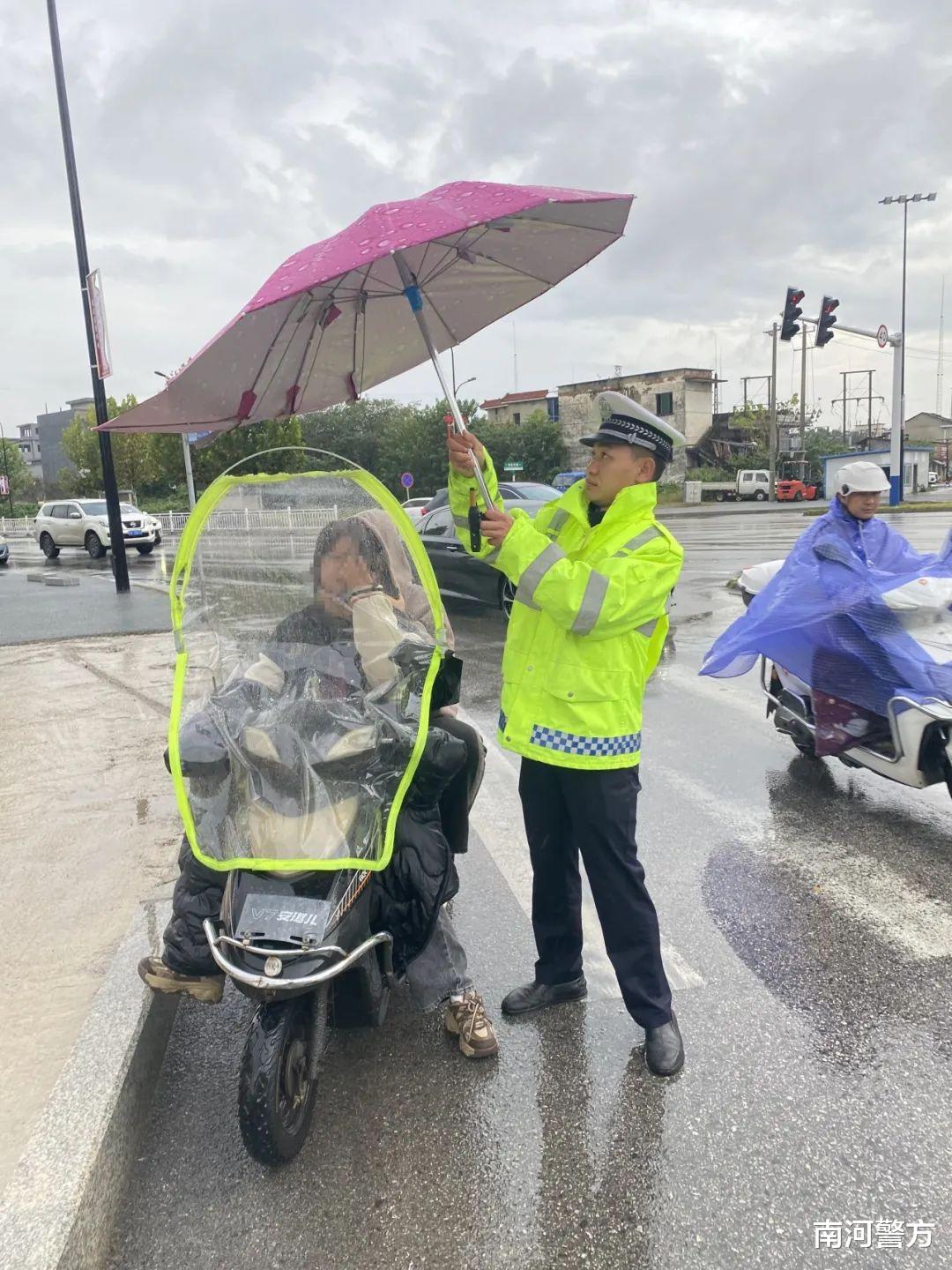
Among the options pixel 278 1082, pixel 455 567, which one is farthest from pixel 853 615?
pixel 455 567

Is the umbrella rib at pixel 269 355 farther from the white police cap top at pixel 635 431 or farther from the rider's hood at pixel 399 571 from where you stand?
the white police cap top at pixel 635 431

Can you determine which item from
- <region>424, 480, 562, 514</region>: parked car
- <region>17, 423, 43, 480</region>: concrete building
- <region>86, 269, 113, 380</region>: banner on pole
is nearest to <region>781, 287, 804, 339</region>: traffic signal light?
<region>424, 480, 562, 514</region>: parked car

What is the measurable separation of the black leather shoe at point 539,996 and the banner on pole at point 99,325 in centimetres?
1107

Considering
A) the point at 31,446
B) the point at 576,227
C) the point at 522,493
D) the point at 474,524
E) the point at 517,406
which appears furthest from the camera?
the point at 31,446

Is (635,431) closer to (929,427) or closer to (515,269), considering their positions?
(515,269)

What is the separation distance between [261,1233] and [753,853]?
267 centimetres

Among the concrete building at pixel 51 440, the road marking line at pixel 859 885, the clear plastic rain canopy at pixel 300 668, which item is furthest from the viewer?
the concrete building at pixel 51 440

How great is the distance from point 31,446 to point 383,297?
138 meters

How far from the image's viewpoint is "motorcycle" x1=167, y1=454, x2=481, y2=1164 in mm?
2178

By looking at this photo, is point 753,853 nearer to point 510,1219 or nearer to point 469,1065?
point 469,1065

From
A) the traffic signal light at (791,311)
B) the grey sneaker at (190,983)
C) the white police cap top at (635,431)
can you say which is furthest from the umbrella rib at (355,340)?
the traffic signal light at (791,311)

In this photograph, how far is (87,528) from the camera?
85.5 ft

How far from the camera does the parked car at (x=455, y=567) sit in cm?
1072

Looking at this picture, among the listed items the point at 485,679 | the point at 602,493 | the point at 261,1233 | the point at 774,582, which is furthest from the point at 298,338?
the point at 485,679
